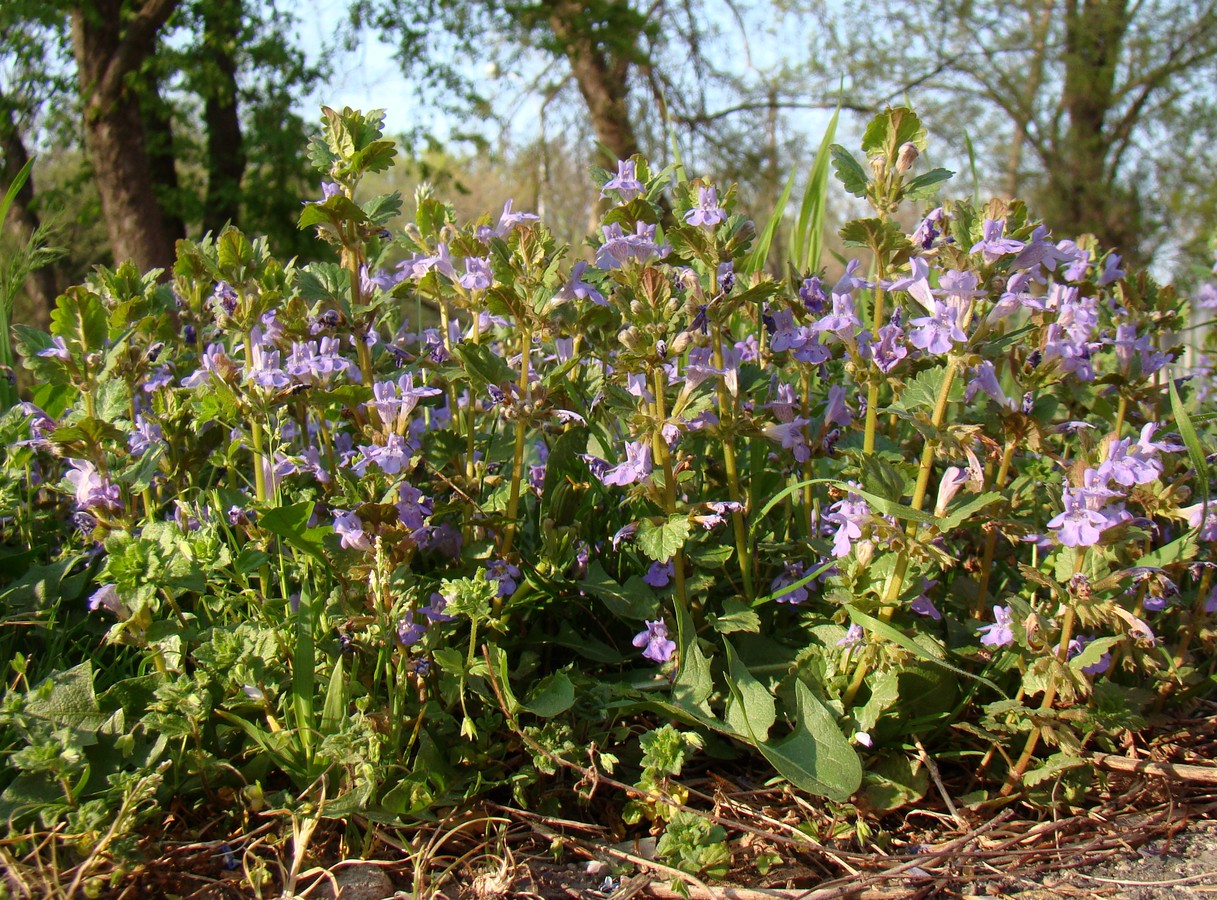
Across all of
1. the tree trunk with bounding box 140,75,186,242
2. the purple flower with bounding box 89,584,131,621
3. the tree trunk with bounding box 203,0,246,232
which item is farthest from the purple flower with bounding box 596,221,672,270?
the tree trunk with bounding box 203,0,246,232

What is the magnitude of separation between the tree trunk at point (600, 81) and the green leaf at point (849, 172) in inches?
432

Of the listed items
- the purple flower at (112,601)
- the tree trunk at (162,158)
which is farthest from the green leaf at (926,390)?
the tree trunk at (162,158)

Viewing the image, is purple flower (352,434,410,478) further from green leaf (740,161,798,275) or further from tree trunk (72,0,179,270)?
tree trunk (72,0,179,270)

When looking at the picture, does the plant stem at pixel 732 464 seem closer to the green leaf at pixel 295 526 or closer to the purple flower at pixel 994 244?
the purple flower at pixel 994 244

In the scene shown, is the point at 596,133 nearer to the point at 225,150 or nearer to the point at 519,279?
the point at 225,150

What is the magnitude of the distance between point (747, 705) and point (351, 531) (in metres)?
0.73

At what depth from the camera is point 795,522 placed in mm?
2135

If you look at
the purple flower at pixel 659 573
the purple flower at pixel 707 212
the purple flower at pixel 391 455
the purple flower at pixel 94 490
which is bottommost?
the purple flower at pixel 659 573

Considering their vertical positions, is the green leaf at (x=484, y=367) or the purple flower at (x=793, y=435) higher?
the green leaf at (x=484, y=367)

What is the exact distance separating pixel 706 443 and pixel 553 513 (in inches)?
13.8

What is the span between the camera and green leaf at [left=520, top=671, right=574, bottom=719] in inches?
63.8

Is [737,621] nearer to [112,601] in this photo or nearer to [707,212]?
[707,212]

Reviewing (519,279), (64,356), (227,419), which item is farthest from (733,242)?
(64,356)

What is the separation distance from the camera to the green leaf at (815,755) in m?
1.59
